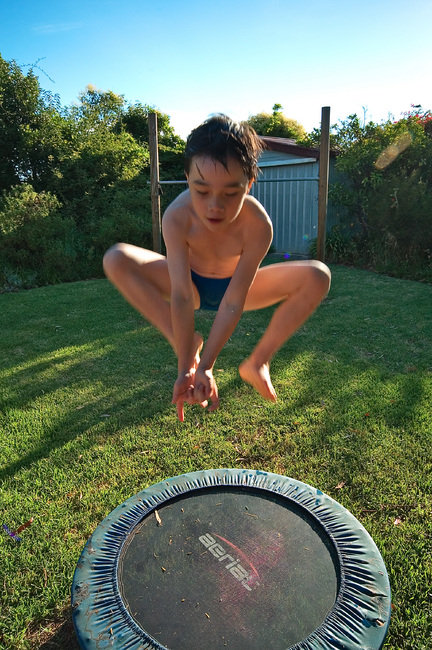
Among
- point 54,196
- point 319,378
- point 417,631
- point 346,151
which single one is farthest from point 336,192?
point 417,631

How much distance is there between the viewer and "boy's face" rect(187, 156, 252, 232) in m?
1.41

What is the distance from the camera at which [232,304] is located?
1.63m

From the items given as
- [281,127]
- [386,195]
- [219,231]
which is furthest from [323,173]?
[281,127]

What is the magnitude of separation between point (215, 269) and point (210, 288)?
0.12m

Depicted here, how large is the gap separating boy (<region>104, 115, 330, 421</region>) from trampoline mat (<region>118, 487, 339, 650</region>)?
410mm

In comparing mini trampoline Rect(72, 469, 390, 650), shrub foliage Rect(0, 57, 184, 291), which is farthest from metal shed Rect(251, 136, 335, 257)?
mini trampoline Rect(72, 469, 390, 650)

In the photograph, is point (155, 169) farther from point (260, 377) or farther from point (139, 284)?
point (260, 377)

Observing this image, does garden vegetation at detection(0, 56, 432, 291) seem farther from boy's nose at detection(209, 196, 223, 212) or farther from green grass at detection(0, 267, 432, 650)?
boy's nose at detection(209, 196, 223, 212)

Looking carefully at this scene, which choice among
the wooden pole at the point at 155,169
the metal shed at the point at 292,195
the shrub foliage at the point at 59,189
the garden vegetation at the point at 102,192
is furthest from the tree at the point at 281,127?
the wooden pole at the point at 155,169

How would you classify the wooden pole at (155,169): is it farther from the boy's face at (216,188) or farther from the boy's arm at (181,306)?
the boy's face at (216,188)

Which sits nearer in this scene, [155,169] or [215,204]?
[215,204]

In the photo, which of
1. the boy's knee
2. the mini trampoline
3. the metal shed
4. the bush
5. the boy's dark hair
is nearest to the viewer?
the mini trampoline

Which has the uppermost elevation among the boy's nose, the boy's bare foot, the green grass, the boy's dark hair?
the boy's dark hair

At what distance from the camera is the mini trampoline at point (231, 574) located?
124 centimetres
